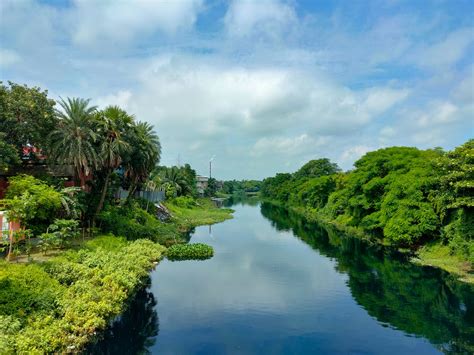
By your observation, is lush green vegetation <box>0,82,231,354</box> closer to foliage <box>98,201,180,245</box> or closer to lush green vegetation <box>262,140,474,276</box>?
foliage <box>98,201,180,245</box>

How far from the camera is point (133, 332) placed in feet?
70.1

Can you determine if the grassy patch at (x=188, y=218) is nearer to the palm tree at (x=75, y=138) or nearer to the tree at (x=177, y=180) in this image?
the tree at (x=177, y=180)

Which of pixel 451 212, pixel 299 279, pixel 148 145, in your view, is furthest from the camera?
pixel 148 145

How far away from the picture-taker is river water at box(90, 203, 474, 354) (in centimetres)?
1991

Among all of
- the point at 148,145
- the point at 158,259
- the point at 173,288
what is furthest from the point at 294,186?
the point at 173,288

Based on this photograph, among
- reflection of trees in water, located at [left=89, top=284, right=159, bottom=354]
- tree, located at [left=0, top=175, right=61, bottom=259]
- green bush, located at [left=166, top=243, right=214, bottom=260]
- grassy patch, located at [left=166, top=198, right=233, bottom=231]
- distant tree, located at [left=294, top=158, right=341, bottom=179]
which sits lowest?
reflection of trees in water, located at [left=89, top=284, right=159, bottom=354]

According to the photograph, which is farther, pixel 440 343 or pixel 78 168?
pixel 78 168

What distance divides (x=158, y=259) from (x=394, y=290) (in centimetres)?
2270

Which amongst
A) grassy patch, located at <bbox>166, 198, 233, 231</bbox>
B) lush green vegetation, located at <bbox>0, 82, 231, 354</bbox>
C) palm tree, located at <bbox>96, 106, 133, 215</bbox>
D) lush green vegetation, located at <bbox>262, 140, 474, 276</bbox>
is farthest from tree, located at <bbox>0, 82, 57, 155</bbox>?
lush green vegetation, located at <bbox>262, 140, 474, 276</bbox>

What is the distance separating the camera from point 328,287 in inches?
1208

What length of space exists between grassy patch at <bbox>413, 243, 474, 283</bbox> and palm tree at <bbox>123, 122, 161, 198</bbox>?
34750 millimetres

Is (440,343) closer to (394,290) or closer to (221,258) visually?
(394,290)

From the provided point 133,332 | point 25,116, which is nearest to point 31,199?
point 25,116

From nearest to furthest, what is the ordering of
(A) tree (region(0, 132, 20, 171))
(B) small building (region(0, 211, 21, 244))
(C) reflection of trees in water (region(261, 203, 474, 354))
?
(C) reflection of trees in water (region(261, 203, 474, 354)) → (B) small building (region(0, 211, 21, 244)) → (A) tree (region(0, 132, 20, 171))
